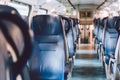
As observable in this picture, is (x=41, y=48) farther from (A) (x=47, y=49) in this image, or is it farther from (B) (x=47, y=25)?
(B) (x=47, y=25)

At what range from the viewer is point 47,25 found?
3771 millimetres

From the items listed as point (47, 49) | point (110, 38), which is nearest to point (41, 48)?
point (47, 49)

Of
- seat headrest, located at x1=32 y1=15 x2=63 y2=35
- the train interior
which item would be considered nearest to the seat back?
→ the train interior

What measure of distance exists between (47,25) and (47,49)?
360 mm

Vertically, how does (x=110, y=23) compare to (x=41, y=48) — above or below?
above

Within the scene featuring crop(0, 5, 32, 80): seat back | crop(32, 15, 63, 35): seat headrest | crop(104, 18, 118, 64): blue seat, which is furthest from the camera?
crop(104, 18, 118, 64): blue seat

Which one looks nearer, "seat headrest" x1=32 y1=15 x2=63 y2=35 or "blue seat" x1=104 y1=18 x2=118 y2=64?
"seat headrest" x1=32 y1=15 x2=63 y2=35

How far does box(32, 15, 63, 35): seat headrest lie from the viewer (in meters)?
3.72

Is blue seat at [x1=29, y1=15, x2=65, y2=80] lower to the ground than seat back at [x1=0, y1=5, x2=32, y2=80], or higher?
lower

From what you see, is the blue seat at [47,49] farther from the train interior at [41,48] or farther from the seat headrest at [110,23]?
the seat headrest at [110,23]

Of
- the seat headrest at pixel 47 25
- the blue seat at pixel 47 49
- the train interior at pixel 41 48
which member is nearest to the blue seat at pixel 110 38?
the train interior at pixel 41 48

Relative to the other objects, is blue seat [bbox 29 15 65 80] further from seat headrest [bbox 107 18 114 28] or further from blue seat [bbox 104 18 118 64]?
seat headrest [bbox 107 18 114 28]

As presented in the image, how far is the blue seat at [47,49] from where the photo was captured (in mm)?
3778

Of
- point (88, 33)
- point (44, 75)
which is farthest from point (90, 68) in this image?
point (88, 33)
